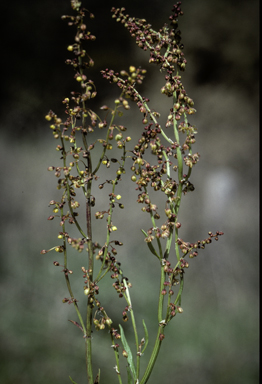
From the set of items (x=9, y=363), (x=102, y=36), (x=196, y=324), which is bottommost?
(x=9, y=363)

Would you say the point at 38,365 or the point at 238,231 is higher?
the point at 238,231

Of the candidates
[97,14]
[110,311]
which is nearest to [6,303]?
[110,311]

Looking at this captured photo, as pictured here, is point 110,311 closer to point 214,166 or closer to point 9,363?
point 9,363

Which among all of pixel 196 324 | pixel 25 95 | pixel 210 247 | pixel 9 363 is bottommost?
pixel 9 363

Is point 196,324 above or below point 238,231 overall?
below

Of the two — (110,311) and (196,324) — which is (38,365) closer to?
(110,311)

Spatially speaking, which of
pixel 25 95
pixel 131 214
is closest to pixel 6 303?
pixel 131 214
